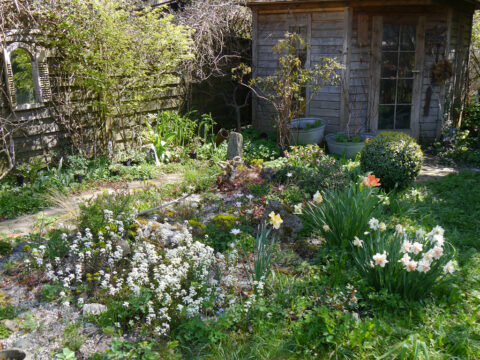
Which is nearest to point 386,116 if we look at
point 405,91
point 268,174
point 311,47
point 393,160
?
point 405,91

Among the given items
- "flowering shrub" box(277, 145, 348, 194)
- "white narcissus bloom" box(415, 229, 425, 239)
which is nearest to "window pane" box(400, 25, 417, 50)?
"flowering shrub" box(277, 145, 348, 194)

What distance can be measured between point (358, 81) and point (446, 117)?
7.51 feet

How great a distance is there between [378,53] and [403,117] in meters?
1.47

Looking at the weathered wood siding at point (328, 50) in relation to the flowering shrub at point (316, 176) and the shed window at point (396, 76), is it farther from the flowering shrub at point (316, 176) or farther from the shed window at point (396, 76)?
the flowering shrub at point (316, 176)

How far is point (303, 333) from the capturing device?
2.98 m

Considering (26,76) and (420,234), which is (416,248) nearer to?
(420,234)

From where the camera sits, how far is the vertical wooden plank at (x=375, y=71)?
28.5ft

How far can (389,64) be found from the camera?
29.5 ft

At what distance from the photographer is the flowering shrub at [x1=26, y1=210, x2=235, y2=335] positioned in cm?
313

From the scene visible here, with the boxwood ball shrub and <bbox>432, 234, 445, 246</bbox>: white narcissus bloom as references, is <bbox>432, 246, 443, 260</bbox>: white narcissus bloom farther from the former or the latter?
the boxwood ball shrub

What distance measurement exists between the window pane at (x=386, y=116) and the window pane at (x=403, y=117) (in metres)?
0.12

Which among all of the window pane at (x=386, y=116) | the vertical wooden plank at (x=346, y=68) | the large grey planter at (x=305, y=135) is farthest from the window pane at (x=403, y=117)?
the large grey planter at (x=305, y=135)

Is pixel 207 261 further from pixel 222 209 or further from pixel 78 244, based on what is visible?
pixel 222 209

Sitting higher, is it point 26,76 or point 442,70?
point 442,70
